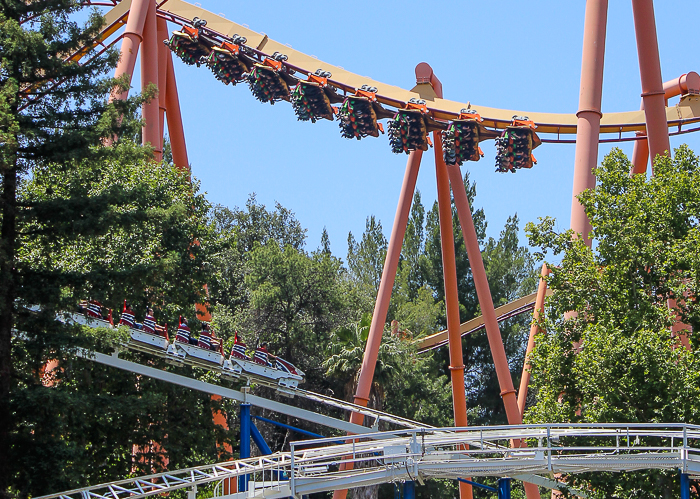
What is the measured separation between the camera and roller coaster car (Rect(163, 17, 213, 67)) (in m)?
24.5

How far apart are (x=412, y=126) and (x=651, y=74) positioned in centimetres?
594

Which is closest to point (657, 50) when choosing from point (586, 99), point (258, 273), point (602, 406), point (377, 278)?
point (586, 99)

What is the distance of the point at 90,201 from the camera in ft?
44.0

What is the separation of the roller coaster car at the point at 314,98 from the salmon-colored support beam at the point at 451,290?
268 centimetres

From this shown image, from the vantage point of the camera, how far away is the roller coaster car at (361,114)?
2297 centimetres

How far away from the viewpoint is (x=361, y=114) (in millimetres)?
22984

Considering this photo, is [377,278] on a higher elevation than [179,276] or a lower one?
higher

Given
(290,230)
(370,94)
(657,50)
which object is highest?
(290,230)

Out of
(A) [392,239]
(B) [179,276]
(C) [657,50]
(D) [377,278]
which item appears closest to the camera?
(C) [657,50]

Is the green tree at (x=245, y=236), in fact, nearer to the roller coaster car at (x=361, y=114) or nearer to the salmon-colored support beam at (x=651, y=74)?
the roller coaster car at (x=361, y=114)

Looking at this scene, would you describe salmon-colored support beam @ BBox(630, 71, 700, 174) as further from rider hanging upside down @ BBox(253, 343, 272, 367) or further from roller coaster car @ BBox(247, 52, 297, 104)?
rider hanging upside down @ BBox(253, 343, 272, 367)

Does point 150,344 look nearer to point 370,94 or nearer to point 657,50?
point 370,94

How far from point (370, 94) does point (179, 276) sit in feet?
21.5

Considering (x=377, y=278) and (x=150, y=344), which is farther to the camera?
(x=377, y=278)
